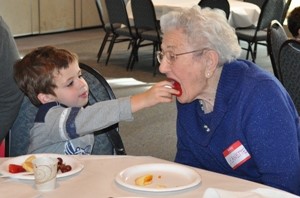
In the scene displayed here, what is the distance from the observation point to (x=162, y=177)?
1886mm

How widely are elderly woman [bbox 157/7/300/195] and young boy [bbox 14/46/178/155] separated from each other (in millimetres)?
262

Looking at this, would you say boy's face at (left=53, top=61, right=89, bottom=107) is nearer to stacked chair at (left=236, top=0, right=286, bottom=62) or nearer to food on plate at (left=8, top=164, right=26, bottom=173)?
food on plate at (left=8, top=164, right=26, bottom=173)

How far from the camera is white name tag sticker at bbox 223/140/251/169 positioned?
2088 mm

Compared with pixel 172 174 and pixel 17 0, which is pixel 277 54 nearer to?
pixel 172 174

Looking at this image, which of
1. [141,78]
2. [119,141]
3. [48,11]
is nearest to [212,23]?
[119,141]

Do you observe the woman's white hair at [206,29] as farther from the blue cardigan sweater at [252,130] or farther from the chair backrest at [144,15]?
the chair backrest at [144,15]

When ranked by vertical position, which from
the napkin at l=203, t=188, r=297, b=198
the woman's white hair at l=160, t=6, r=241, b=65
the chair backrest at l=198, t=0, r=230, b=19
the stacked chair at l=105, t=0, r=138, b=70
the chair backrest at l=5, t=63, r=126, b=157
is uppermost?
the woman's white hair at l=160, t=6, r=241, b=65

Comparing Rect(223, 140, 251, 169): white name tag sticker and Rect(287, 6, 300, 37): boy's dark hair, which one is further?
Rect(287, 6, 300, 37): boy's dark hair

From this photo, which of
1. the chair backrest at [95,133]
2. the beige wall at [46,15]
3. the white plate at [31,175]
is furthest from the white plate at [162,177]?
the beige wall at [46,15]

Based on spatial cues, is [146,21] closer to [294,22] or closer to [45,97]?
[294,22]

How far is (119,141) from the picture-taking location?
271 cm

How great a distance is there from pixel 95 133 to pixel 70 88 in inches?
12.1

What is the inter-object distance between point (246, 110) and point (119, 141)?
2.69 ft

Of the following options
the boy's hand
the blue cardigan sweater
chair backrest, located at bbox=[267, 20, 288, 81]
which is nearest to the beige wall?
chair backrest, located at bbox=[267, 20, 288, 81]
